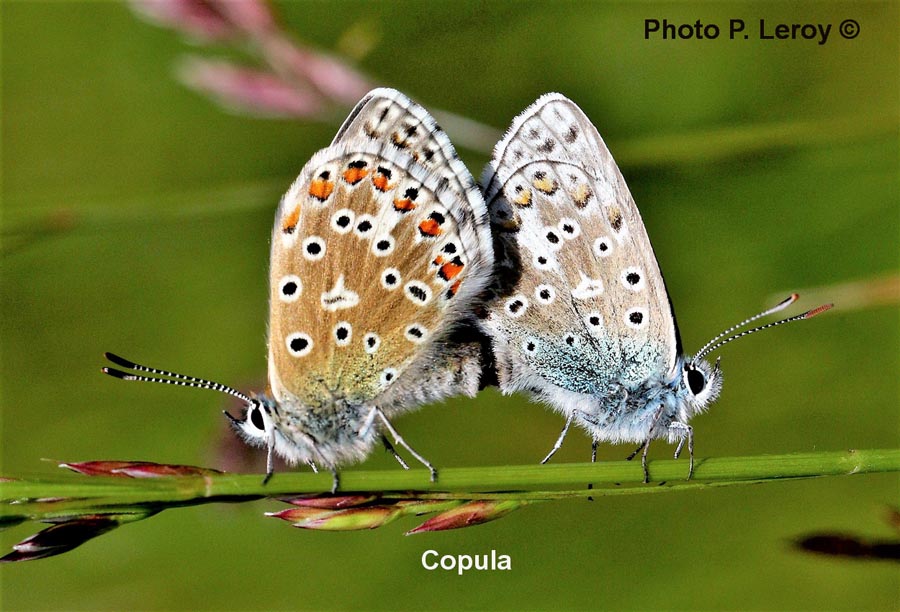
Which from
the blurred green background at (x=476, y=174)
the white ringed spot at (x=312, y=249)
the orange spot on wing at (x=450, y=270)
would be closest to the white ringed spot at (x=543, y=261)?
the orange spot on wing at (x=450, y=270)

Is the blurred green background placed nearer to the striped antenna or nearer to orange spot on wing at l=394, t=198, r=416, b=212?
orange spot on wing at l=394, t=198, r=416, b=212

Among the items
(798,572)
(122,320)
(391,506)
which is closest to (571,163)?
(391,506)

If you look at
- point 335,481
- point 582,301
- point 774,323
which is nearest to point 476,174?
point 582,301

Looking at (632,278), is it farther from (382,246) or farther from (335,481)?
(335,481)

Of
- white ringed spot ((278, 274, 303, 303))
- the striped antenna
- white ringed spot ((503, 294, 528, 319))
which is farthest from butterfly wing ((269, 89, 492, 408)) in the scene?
the striped antenna

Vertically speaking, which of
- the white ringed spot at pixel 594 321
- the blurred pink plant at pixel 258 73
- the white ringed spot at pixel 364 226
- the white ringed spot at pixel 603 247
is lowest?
the white ringed spot at pixel 594 321

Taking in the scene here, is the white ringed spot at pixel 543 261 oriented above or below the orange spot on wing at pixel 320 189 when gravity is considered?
below

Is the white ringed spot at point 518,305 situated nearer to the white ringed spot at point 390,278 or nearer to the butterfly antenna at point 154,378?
the white ringed spot at point 390,278
